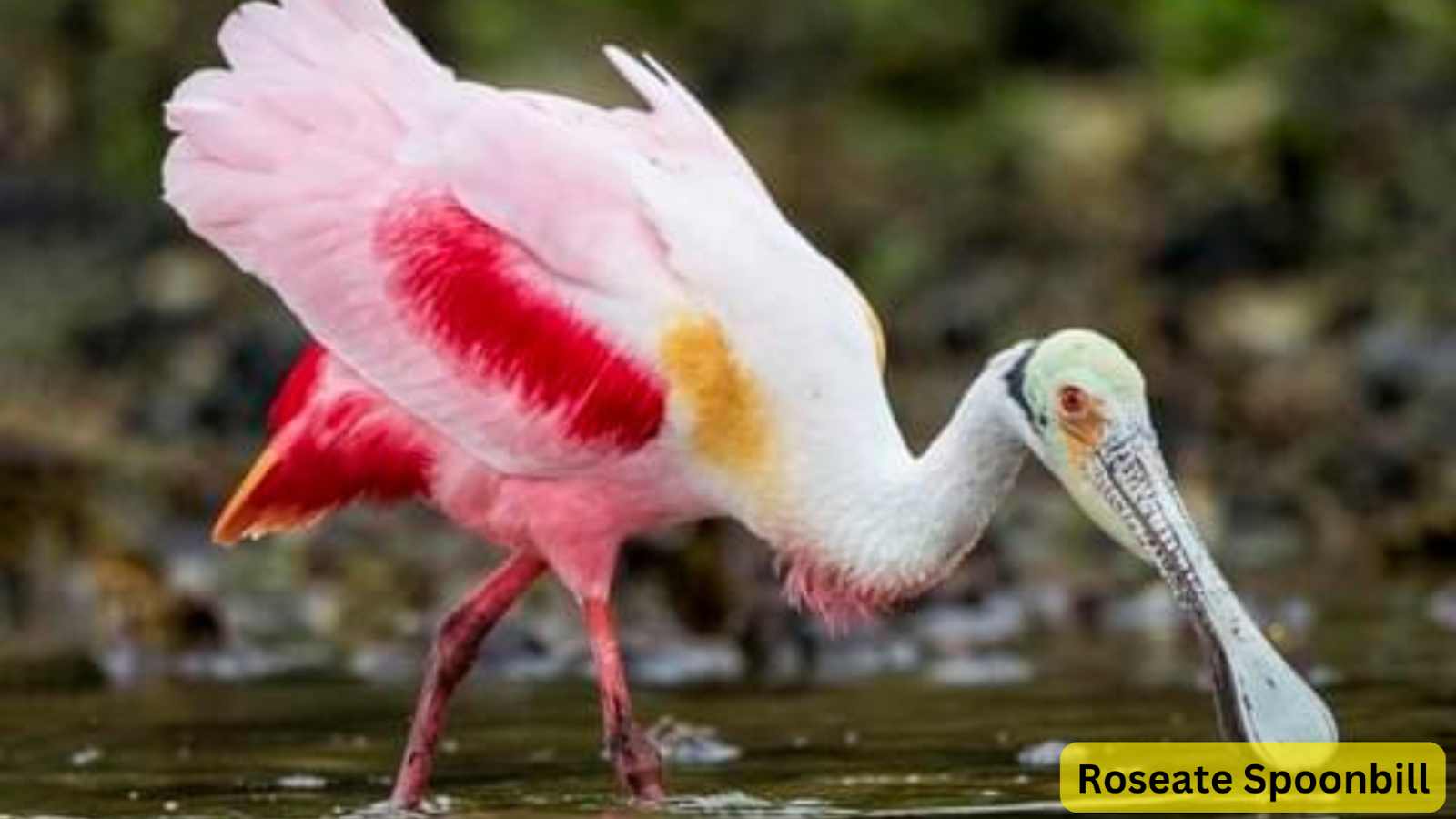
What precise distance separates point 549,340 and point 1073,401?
1550mm

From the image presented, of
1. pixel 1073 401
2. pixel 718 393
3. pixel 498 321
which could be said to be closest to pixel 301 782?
pixel 498 321

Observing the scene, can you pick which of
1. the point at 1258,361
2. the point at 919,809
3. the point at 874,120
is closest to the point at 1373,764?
the point at 919,809

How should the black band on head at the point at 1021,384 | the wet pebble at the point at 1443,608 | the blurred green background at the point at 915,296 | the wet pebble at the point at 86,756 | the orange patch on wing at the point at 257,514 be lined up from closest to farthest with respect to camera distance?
the black band on head at the point at 1021,384
the orange patch on wing at the point at 257,514
the wet pebble at the point at 86,756
the wet pebble at the point at 1443,608
the blurred green background at the point at 915,296

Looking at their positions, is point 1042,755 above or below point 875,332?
below

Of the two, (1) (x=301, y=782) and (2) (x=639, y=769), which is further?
(1) (x=301, y=782)

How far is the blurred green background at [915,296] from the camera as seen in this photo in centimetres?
1505

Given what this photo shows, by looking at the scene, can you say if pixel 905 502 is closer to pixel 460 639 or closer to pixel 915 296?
pixel 460 639

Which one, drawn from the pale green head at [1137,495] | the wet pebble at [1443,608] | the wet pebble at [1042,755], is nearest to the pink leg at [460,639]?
the wet pebble at [1042,755]

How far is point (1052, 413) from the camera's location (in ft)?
31.4

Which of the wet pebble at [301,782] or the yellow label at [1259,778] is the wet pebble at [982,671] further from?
the wet pebble at [301,782]

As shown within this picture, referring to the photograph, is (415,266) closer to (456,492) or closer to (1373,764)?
(456,492)

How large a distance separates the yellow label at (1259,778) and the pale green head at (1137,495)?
89 millimetres

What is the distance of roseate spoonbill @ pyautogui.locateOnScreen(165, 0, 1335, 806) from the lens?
10.2 metres

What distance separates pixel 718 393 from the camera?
1019 centimetres
